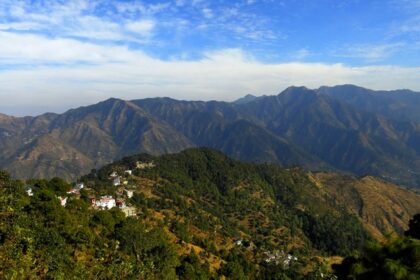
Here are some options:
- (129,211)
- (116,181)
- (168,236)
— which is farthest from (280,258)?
(116,181)

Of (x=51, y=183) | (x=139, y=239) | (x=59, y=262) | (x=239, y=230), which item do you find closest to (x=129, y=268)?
(x=59, y=262)

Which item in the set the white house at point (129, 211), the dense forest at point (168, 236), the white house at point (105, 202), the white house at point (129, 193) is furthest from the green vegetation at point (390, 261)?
A: the white house at point (129, 193)

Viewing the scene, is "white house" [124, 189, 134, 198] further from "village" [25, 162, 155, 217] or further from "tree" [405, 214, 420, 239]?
"tree" [405, 214, 420, 239]

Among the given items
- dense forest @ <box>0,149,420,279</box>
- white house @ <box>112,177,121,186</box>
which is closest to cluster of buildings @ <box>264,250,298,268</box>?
dense forest @ <box>0,149,420,279</box>

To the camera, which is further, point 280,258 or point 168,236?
point 280,258

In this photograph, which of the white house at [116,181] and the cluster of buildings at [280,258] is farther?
the white house at [116,181]

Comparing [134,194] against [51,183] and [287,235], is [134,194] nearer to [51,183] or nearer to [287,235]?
[51,183]

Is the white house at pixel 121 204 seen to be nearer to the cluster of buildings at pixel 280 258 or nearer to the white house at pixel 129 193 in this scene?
the white house at pixel 129 193

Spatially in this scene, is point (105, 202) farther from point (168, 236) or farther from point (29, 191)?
point (29, 191)

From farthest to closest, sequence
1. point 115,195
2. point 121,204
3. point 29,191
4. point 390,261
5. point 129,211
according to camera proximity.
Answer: point 115,195, point 121,204, point 129,211, point 29,191, point 390,261
